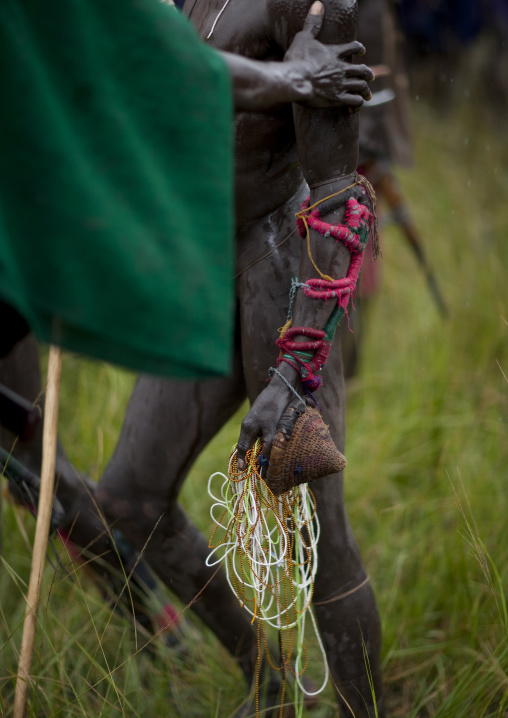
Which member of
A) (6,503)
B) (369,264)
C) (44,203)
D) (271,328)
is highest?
(44,203)

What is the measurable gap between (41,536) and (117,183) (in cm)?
70

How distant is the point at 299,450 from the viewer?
1.23 metres

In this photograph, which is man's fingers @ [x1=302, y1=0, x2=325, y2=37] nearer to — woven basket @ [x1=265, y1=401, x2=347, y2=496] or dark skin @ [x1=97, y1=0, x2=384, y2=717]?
dark skin @ [x1=97, y1=0, x2=384, y2=717]

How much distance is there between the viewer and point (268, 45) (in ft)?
4.27

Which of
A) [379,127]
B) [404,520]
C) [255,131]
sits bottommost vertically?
[404,520]

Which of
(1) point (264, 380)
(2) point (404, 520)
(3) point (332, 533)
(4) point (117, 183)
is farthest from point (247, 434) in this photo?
(2) point (404, 520)

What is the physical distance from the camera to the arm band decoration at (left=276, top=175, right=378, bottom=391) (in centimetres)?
125

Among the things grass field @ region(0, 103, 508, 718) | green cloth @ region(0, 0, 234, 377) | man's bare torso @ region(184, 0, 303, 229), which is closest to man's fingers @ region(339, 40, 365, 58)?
man's bare torso @ region(184, 0, 303, 229)

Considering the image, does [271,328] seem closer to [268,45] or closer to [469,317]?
[268,45]

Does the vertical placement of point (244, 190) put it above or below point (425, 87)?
above

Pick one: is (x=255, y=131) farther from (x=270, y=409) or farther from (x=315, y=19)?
(x=270, y=409)

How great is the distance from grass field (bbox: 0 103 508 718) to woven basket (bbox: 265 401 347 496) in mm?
394

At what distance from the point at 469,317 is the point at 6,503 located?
2290mm

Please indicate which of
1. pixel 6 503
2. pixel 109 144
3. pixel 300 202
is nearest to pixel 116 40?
pixel 109 144
